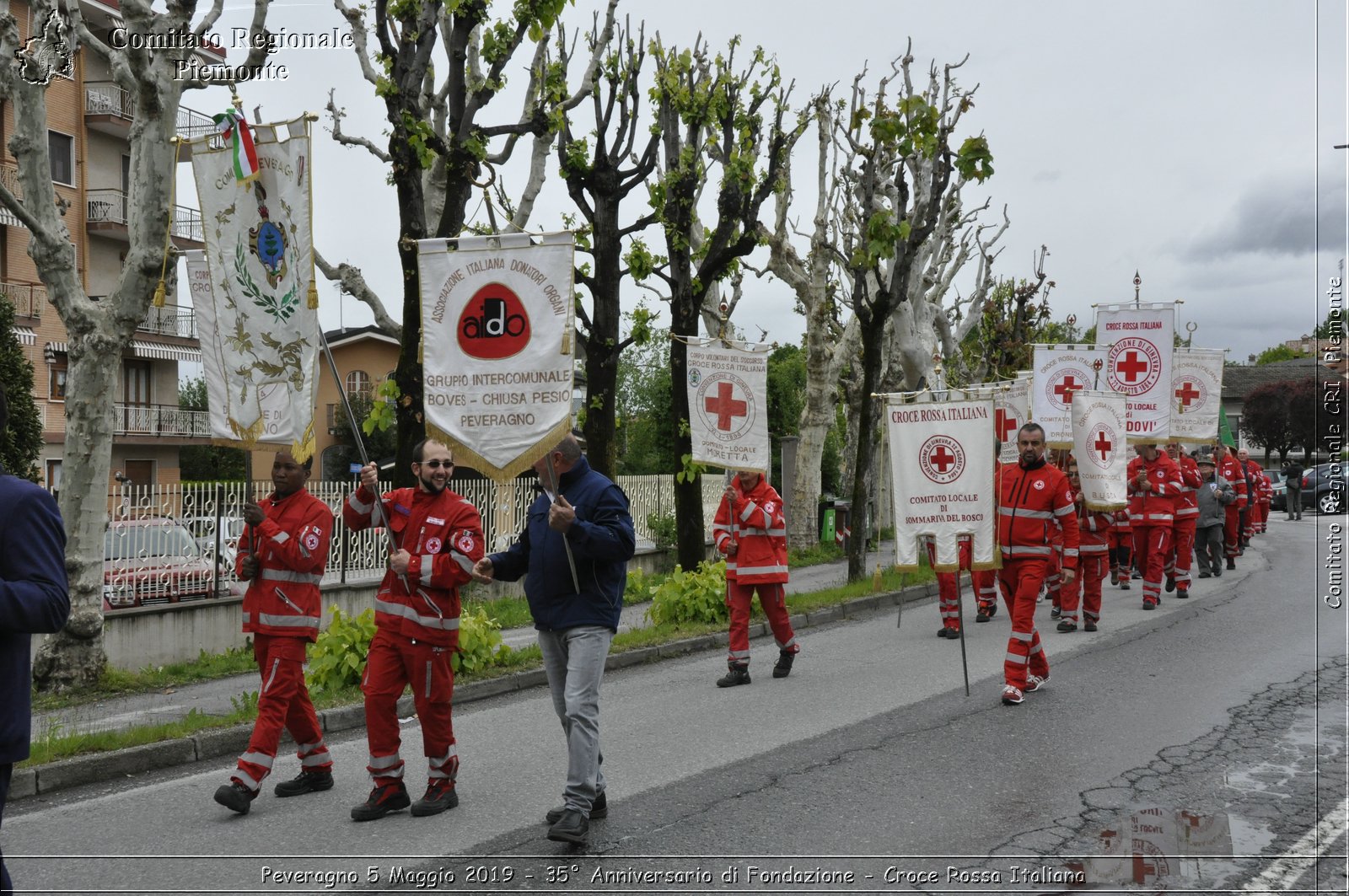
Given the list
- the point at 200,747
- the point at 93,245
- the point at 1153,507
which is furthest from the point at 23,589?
the point at 93,245

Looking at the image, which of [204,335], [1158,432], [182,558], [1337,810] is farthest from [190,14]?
[1158,432]

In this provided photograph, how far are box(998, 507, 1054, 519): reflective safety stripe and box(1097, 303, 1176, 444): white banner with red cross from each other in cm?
734

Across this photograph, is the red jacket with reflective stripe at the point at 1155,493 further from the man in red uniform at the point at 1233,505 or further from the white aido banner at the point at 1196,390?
the man in red uniform at the point at 1233,505

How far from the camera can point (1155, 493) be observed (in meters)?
16.3

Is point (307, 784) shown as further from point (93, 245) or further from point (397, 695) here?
point (93, 245)

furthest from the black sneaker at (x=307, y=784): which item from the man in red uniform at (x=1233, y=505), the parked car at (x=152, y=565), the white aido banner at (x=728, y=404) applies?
the man in red uniform at (x=1233, y=505)

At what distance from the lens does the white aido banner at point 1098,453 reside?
13.8 meters

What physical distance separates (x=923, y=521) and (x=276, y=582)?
568 cm

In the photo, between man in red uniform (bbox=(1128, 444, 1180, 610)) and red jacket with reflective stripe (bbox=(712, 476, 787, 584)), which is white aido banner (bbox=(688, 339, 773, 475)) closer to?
red jacket with reflective stripe (bbox=(712, 476, 787, 584))

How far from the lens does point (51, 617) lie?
3.55 meters

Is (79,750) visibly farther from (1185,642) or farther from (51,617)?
(1185,642)

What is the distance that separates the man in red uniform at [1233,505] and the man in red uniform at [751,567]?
12.0 meters

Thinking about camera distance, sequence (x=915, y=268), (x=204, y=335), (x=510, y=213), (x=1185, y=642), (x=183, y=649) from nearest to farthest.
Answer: (x=204, y=335), (x=1185, y=642), (x=183, y=649), (x=510, y=213), (x=915, y=268)

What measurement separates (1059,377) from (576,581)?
1269 cm
